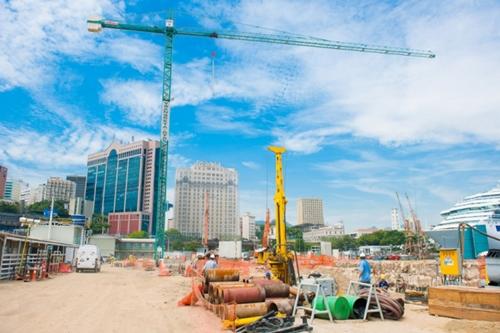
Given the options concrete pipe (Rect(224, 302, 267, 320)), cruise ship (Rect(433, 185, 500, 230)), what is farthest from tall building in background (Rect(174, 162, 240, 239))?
concrete pipe (Rect(224, 302, 267, 320))

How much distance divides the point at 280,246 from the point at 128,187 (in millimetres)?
151964

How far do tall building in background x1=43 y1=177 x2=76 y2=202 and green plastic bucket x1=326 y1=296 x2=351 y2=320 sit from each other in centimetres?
19390

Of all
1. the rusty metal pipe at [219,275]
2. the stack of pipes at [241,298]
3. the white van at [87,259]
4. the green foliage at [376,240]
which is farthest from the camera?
the green foliage at [376,240]

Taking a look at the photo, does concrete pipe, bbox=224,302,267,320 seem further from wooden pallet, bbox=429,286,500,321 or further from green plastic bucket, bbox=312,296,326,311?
wooden pallet, bbox=429,286,500,321

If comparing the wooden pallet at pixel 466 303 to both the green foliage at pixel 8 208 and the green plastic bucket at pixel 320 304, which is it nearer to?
the green plastic bucket at pixel 320 304

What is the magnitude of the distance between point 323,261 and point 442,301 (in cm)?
3030

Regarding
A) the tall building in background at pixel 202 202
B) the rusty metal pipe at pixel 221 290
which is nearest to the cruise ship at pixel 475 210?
the rusty metal pipe at pixel 221 290

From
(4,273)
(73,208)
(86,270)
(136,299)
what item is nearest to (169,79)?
(86,270)

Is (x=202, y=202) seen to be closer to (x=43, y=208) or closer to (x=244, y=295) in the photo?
(x=43, y=208)

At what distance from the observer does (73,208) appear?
410 ft

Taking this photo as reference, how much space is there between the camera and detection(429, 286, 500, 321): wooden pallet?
947cm

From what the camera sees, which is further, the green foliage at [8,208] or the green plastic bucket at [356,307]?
the green foliage at [8,208]

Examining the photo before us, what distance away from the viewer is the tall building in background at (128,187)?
495 ft

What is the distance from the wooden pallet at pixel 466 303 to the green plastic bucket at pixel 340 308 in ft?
9.59
